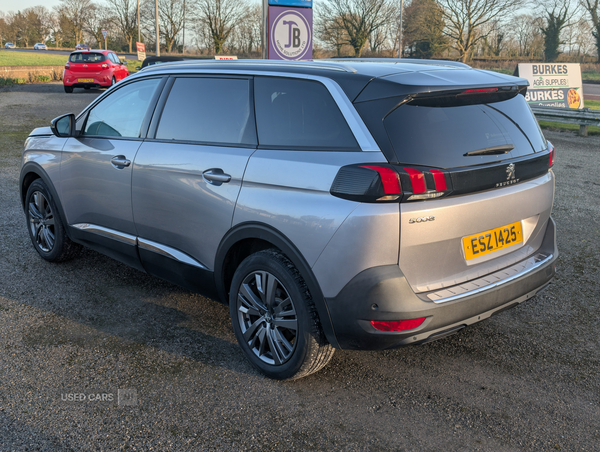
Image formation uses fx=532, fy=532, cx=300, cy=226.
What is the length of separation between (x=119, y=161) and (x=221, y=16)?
56.1m

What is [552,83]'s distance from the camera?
15.9 metres

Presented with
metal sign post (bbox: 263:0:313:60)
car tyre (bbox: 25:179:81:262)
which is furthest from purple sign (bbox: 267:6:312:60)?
car tyre (bbox: 25:179:81:262)

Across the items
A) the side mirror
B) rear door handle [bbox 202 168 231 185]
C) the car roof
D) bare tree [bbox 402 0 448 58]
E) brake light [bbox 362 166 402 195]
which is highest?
bare tree [bbox 402 0 448 58]

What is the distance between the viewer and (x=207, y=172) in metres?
3.23

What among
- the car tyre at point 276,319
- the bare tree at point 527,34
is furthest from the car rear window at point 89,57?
the bare tree at point 527,34

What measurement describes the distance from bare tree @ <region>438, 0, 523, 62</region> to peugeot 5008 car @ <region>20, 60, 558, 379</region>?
4750 centimetres

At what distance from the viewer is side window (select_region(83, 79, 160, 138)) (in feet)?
12.8

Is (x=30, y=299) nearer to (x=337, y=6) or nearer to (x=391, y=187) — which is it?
(x=391, y=187)

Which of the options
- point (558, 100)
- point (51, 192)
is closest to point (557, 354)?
point (51, 192)

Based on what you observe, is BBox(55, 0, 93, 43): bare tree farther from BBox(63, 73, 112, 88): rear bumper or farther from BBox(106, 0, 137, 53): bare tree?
BBox(63, 73, 112, 88): rear bumper

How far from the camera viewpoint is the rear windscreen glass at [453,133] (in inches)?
101

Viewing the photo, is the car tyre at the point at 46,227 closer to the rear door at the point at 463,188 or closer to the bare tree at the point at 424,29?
the rear door at the point at 463,188

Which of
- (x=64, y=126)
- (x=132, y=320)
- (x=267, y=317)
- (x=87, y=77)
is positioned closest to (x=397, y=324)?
(x=267, y=317)

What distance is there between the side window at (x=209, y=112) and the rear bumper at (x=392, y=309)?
1122mm
